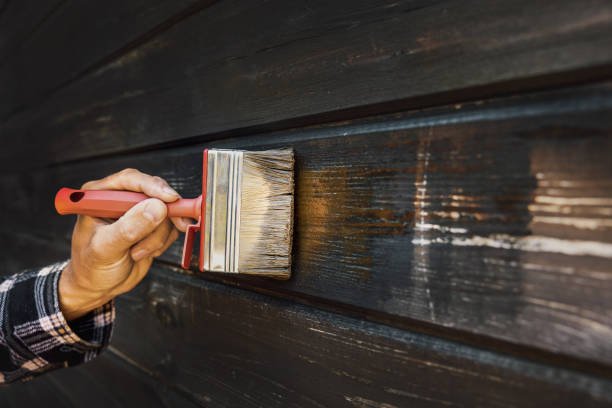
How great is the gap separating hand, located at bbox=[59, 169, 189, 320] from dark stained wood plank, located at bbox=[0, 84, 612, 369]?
24cm

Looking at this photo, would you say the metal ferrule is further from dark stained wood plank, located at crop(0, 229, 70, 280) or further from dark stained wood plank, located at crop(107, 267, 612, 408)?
dark stained wood plank, located at crop(0, 229, 70, 280)

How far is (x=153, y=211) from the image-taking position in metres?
0.79

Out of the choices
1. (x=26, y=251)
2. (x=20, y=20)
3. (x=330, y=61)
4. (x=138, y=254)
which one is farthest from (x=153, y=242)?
(x=20, y=20)

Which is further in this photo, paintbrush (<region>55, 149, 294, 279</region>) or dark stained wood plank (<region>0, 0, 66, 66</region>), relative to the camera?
dark stained wood plank (<region>0, 0, 66, 66</region>)

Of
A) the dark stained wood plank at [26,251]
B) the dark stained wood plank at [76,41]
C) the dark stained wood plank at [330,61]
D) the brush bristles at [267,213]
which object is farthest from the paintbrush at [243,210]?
the dark stained wood plank at [26,251]

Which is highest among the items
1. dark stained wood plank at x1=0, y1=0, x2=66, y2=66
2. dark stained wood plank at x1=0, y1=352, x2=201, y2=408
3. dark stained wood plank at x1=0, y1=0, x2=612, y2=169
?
dark stained wood plank at x1=0, y1=0, x2=66, y2=66

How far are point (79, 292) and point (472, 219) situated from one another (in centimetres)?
79

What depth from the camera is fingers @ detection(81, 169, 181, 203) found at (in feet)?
2.63

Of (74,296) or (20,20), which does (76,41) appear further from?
(74,296)

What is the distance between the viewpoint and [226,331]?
98 centimetres

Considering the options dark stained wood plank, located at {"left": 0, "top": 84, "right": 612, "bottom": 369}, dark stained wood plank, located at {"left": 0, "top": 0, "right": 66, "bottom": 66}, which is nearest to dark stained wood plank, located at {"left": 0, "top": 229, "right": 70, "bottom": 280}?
dark stained wood plank, located at {"left": 0, "top": 0, "right": 66, "bottom": 66}

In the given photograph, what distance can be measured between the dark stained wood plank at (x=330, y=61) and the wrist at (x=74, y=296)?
374mm

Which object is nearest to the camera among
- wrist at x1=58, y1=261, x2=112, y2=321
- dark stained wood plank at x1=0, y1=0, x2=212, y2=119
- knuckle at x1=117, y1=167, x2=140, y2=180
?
knuckle at x1=117, y1=167, x2=140, y2=180

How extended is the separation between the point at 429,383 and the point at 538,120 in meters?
0.35
